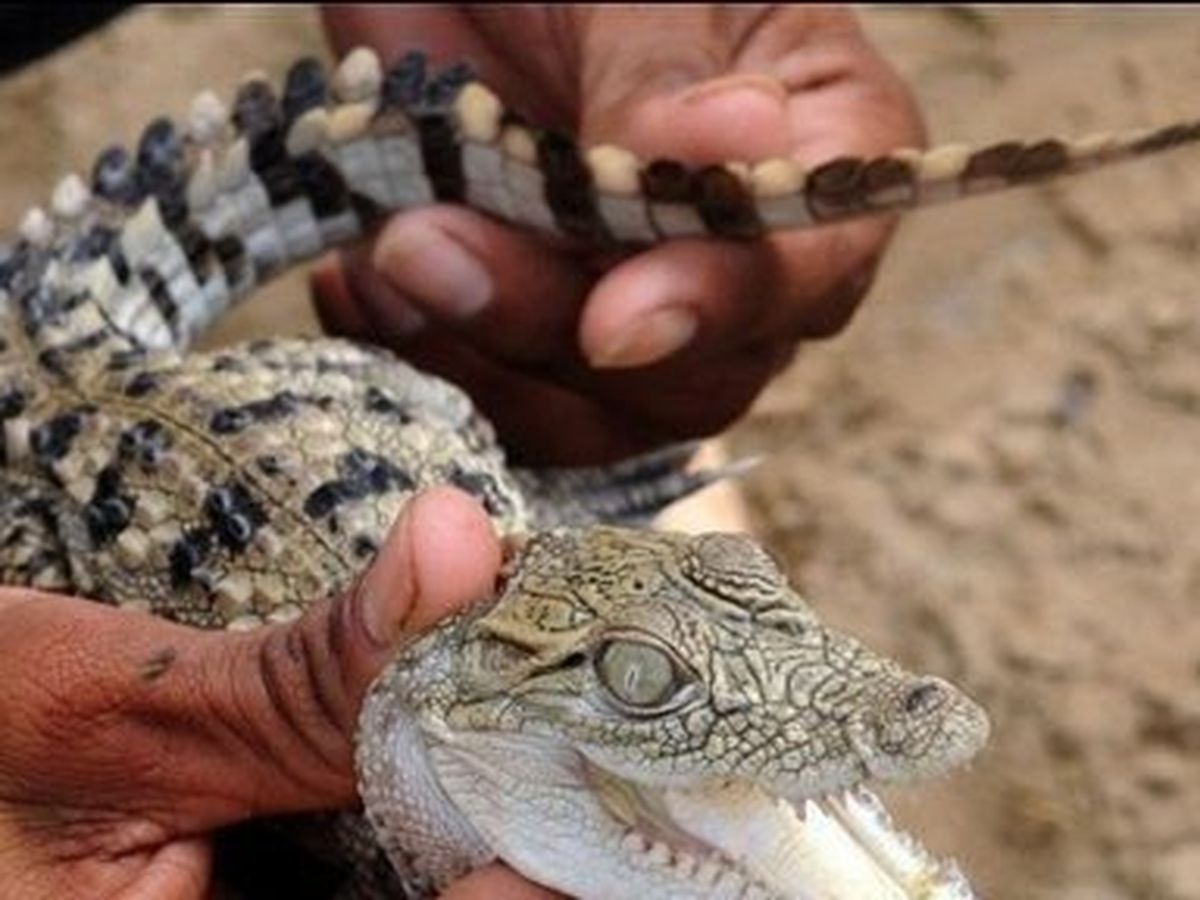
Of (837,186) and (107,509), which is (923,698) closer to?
(837,186)

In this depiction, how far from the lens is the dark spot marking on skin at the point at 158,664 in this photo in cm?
154

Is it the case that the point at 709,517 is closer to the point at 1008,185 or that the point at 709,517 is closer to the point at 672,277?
the point at 672,277

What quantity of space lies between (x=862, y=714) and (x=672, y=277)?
88cm

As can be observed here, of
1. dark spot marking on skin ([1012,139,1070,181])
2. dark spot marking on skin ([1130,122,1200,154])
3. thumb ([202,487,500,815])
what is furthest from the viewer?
dark spot marking on skin ([1012,139,1070,181])

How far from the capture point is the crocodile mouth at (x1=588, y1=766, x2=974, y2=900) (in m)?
1.43

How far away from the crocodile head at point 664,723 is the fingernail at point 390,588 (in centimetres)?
3

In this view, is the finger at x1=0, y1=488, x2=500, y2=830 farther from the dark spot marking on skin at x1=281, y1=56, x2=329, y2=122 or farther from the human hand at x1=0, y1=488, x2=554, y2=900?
the dark spot marking on skin at x1=281, y1=56, x2=329, y2=122

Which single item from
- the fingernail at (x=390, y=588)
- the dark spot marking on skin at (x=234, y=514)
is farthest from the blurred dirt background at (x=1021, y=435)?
the fingernail at (x=390, y=588)

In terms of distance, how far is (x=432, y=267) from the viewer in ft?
7.75

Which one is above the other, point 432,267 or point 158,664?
point 158,664

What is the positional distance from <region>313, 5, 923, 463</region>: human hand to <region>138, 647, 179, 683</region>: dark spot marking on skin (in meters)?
0.76

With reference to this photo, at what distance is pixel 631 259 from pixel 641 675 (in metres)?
0.87

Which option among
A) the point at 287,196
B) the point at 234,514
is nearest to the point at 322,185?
the point at 287,196

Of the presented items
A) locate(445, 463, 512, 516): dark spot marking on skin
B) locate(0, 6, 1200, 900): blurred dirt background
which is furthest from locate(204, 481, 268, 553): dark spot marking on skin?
locate(0, 6, 1200, 900): blurred dirt background
